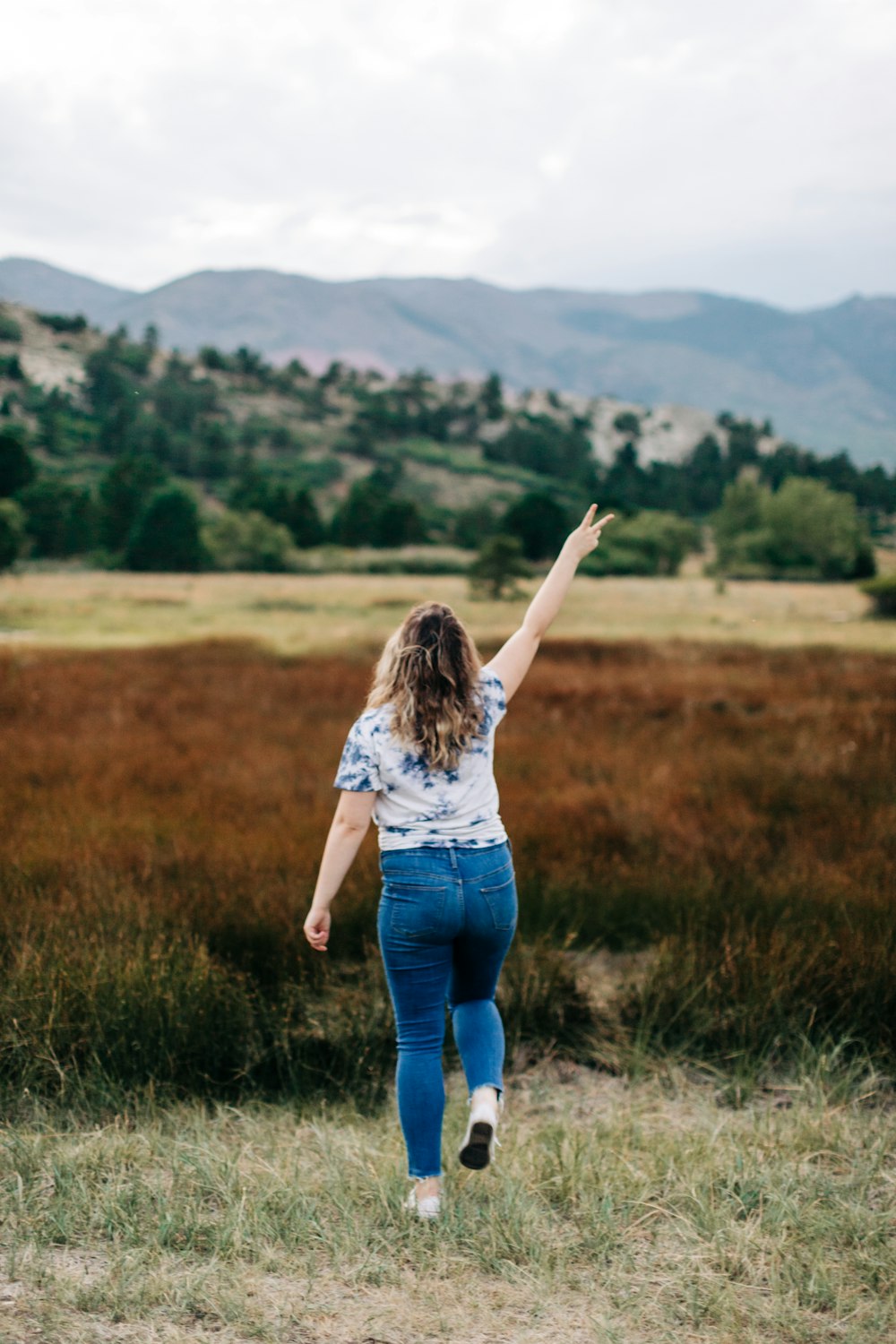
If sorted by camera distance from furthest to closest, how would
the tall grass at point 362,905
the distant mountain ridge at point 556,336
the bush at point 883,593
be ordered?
the distant mountain ridge at point 556,336, the bush at point 883,593, the tall grass at point 362,905

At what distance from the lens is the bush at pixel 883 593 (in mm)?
13484

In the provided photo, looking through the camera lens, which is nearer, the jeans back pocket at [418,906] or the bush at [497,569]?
the jeans back pocket at [418,906]

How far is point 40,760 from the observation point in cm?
793

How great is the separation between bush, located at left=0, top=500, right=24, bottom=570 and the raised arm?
12.3 metres

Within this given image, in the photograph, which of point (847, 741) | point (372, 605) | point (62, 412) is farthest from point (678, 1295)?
point (62, 412)

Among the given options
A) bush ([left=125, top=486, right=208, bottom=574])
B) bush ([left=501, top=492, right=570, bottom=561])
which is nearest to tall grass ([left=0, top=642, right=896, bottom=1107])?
bush ([left=125, top=486, right=208, bottom=574])

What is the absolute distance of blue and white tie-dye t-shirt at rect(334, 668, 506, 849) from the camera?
2.47 meters

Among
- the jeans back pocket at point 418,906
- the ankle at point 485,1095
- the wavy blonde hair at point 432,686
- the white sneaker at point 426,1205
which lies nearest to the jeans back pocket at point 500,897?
the jeans back pocket at point 418,906

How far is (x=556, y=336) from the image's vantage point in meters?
33.9

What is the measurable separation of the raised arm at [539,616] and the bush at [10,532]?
12333 mm

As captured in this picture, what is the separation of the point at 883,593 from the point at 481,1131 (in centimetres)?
1268

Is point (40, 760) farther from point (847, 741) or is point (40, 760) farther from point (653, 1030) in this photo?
point (847, 741)

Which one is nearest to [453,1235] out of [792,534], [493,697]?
[493,697]

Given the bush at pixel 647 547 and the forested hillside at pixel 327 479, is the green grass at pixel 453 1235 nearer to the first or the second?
the forested hillside at pixel 327 479
